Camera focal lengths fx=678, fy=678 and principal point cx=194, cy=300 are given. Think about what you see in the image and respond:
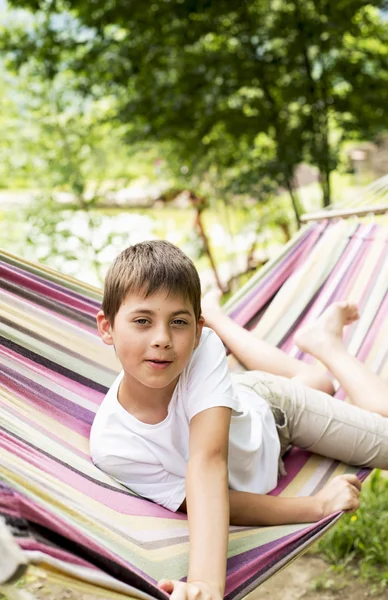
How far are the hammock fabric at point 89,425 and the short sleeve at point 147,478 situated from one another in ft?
0.10

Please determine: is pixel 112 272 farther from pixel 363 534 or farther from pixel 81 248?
pixel 81 248

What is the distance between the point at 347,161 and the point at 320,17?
1.11 meters

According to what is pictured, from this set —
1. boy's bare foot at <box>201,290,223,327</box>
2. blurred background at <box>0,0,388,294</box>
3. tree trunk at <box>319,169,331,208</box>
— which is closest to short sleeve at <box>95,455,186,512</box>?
boy's bare foot at <box>201,290,223,327</box>

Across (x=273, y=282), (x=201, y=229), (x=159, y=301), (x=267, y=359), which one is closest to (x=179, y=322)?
(x=159, y=301)

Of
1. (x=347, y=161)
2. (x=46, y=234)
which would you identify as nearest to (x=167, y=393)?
(x=46, y=234)

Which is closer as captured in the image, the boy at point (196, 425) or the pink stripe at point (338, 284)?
the boy at point (196, 425)

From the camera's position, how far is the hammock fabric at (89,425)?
0.91 m

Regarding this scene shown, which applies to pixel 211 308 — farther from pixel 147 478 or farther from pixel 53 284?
pixel 147 478

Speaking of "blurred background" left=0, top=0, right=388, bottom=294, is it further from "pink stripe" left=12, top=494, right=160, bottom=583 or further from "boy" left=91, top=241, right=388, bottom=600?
"pink stripe" left=12, top=494, right=160, bottom=583

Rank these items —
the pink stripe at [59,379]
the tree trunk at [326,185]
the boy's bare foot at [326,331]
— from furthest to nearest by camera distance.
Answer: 1. the tree trunk at [326,185]
2. the boy's bare foot at [326,331]
3. the pink stripe at [59,379]

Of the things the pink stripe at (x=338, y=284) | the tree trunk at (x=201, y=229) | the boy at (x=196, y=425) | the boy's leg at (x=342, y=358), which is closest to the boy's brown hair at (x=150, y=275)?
the boy at (x=196, y=425)

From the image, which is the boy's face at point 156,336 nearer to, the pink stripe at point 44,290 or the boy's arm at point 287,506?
the boy's arm at point 287,506

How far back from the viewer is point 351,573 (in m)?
2.05

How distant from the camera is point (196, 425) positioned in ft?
4.01
